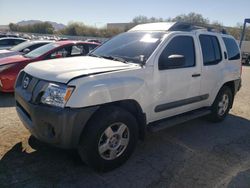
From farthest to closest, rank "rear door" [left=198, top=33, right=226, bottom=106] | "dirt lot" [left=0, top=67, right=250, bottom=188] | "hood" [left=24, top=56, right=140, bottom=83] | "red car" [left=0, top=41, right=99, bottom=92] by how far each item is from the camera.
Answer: "red car" [left=0, top=41, right=99, bottom=92]
"rear door" [left=198, top=33, right=226, bottom=106]
"dirt lot" [left=0, top=67, right=250, bottom=188]
"hood" [left=24, top=56, right=140, bottom=83]

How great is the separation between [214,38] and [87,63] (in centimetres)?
286

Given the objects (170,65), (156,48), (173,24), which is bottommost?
(170,65)

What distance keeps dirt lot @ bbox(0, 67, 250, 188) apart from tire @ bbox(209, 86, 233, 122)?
22.1 inches

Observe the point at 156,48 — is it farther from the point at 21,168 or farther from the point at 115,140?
the point at 21,168

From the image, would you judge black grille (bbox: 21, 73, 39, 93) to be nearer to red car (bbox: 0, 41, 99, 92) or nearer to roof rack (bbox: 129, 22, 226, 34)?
roof rack (bbox: 129, 22, 226, 34)

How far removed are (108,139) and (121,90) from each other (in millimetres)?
646

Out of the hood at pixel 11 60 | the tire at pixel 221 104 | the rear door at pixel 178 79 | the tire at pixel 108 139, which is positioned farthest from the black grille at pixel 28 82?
the tire at pixel 221 104

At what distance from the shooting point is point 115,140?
3.45 metres

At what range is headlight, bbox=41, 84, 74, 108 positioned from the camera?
9.60 ft

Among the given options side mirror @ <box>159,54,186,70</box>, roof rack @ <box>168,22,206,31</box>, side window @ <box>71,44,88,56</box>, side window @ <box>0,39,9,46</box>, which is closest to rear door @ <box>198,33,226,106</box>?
roof rack @ <box>168,22,206,31</box>

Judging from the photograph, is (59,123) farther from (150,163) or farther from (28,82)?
(150,163)

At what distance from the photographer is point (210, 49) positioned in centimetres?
503

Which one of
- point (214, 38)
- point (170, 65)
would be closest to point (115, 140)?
point (170, 65)

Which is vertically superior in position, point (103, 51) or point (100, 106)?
point (103, 51)
